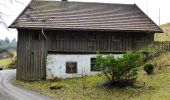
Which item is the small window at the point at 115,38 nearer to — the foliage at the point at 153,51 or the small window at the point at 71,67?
the foliage at the point at 153,51

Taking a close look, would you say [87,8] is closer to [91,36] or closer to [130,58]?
[91,36]

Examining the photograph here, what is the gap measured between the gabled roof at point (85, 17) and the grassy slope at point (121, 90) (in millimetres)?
8209

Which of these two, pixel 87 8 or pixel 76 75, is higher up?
pixel 87 8

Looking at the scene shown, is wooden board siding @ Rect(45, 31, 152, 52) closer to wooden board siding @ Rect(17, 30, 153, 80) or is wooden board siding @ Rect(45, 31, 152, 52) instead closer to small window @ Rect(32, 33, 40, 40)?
wooden board siding @ Rect(17, 30, 153, 80)

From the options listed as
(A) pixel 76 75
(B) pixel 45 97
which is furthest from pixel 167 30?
(B) pixel 45 97

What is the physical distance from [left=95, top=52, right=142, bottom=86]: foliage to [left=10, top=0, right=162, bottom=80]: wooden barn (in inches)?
399

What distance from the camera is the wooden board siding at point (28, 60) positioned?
4484 centimetres

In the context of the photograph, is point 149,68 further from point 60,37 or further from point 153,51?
point 60,37

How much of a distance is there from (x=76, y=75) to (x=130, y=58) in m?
12.6

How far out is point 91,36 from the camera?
4634 cm

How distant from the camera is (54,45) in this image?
149 ft

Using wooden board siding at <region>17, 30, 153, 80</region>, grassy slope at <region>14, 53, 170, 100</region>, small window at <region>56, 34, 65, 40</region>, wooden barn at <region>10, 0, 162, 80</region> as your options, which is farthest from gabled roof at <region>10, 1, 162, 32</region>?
grassy slope at <region>14, 53, 170, 100</region>

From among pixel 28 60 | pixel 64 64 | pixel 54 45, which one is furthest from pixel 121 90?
pixel 28 60

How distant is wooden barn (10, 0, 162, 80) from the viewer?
44.8 meters
